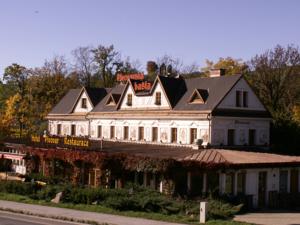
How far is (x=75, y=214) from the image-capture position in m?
28.0

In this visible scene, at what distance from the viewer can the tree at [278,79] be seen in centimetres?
6038

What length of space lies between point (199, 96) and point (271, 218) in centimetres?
1911

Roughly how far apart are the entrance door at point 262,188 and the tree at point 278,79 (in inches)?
871

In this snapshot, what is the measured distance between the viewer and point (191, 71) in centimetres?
9250

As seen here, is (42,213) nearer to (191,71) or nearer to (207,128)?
(207,128)

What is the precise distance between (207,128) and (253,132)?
5.62 meters

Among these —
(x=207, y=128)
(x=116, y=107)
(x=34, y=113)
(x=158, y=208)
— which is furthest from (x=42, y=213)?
(x=34, y=113)

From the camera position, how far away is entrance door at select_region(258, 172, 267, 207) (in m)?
37.6

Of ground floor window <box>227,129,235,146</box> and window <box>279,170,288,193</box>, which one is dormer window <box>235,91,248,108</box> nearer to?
→ ground floor window <box>227,129,235,146</box>

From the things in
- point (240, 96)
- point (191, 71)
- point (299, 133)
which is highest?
point (191, 71)

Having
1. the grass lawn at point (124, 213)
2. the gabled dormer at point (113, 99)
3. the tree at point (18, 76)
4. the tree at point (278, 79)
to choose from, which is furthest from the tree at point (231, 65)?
the grass lawn at point (124, 213)

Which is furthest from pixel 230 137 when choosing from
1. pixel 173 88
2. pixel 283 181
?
pixel 283 181

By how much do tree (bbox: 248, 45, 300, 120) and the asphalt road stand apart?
3702 centimetres

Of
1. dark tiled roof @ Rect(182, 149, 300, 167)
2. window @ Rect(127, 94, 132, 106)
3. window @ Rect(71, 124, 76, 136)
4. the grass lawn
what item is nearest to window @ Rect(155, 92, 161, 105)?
window @ Rect(127, 94, 132, 106)
